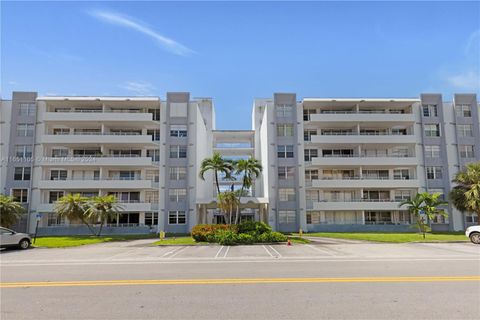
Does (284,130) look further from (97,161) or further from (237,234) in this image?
(97,161)

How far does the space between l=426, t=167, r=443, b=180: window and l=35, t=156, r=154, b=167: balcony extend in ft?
116

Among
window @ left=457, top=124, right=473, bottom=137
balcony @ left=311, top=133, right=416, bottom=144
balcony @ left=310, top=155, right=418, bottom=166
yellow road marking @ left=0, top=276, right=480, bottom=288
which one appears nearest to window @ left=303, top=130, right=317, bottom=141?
balcony @ left=311, top=133, right=416, bottom=144

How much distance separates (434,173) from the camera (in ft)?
142

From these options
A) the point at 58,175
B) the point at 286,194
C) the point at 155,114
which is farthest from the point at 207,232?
the point at 58,175

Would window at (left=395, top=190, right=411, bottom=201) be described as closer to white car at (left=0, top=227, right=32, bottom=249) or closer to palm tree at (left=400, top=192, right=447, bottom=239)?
palm tree at (left=400, top=192, right=447, bottom=239)

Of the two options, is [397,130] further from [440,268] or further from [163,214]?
[440,268]

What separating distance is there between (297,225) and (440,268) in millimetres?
29978

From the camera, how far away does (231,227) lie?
1088 inches

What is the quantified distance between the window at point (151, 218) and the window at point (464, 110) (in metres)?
41.1

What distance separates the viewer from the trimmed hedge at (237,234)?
2517 centimetres

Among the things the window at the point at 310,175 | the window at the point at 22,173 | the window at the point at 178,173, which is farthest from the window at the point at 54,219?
the window at the point at 310,175

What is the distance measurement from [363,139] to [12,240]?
3823 centimetres

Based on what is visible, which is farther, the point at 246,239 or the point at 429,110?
the point at 429,110

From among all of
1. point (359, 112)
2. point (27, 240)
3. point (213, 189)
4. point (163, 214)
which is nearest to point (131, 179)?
point (163, 214)
